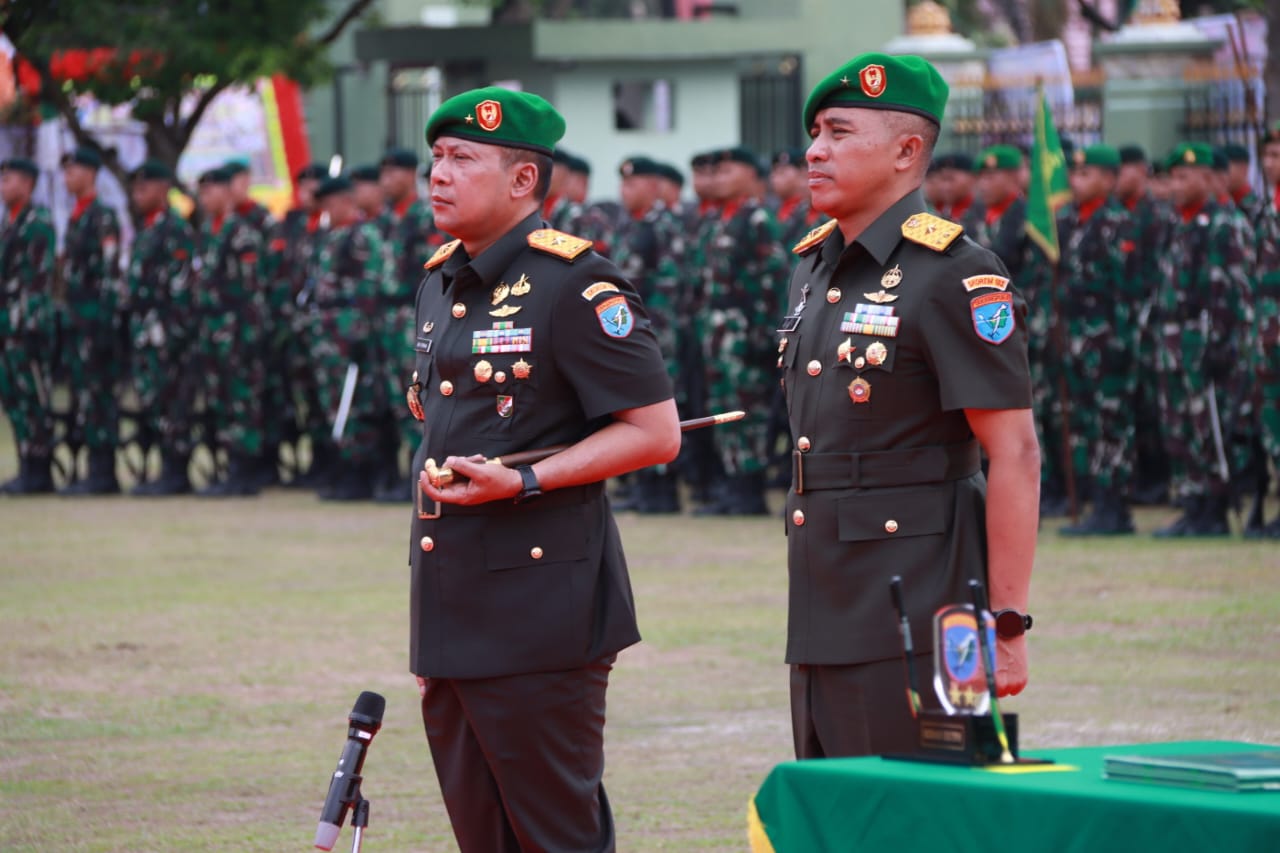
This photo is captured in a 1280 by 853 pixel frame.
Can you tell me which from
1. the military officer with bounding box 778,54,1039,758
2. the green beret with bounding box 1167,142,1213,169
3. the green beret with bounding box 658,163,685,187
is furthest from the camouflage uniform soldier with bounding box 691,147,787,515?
the military officer with bounding box 778,54,1039,758

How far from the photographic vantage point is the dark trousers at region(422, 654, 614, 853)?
4.25m

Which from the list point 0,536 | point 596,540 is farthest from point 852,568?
point 0,536

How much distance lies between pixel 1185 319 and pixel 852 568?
8419mm

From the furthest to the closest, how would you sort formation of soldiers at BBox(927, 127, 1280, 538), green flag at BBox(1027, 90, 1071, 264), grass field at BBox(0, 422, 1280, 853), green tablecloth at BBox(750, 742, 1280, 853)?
green flag at BBox(1027, 90, 1071, 264), formation of soldiers at BBox(927, 127, 1280, 538), grass field at BBox(0, 422, 1280, 853), green tablecloth at BBox(750, 742, 1280, 853)

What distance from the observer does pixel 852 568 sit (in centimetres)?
411

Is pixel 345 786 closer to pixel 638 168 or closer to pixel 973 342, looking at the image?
pixel 973 342

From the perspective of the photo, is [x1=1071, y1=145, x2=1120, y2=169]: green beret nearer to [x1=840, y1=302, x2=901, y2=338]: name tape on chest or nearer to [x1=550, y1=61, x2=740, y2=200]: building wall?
[x1=840, y1=302, x2=901, y2=338]: name tape on chest

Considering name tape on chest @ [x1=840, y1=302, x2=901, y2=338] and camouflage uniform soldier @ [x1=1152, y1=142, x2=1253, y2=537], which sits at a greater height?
name tape on chest @ [x1=840, y1=302, x2=901, y2=338]

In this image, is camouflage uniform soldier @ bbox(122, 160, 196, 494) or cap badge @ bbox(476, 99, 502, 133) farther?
camouflage uniform soldier @ bbox(122, 160, 196, 494)

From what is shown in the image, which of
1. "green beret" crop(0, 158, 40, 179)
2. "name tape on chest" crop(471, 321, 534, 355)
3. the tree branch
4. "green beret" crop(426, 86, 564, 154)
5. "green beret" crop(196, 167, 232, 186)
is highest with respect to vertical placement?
the tree branch

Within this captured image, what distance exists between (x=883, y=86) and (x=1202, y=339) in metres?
8.35

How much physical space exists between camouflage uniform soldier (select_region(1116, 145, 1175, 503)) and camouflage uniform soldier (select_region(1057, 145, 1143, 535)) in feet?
0.19

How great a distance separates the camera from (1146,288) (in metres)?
12.6

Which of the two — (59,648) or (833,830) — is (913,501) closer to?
(833,830)
